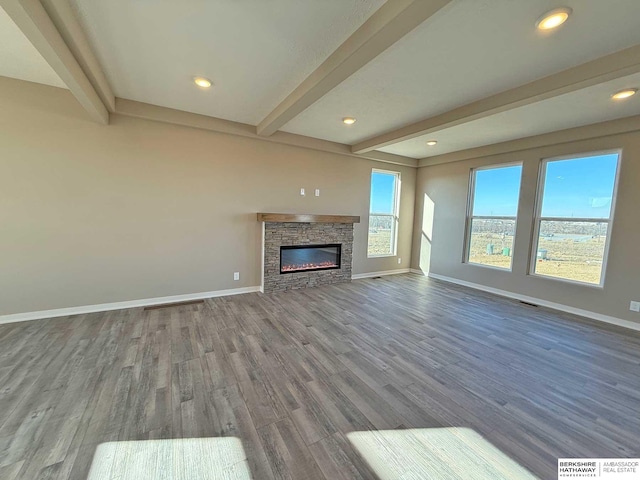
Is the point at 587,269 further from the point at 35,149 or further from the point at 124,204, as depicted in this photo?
the point at 35,149

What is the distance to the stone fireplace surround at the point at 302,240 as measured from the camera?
14.4 feet

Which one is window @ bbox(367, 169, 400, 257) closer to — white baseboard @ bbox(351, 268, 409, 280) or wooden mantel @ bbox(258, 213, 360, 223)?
white baseboard @ bbox(351, 268, 409, 280)

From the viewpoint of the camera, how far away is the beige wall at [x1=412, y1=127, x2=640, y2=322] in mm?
3383

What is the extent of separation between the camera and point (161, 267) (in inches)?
146

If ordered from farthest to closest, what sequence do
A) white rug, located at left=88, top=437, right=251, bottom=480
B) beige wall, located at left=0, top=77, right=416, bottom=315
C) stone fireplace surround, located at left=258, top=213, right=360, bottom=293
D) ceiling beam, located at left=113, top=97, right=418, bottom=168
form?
1. stone fireplace surround, located at left=258, top=213, right=360, bottom=293
2. ceiling beam, located at left=113, top=97, right=418, bottom=168
3. beige wall, located at left=0, top=77, right=416, bottom=315
4. white rug, located at left=88, top=437, right=251, bottom=480

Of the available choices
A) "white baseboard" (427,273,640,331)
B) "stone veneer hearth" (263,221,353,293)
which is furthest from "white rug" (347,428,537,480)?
"white baseboard" (427,273,640,331)

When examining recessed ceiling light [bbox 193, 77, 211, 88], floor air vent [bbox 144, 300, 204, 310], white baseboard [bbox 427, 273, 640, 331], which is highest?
recessed ceiling light [bbox 193, 77, 211, 88]

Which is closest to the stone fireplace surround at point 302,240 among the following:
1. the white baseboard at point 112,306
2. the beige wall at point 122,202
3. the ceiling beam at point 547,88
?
the beige wall at point 122,202

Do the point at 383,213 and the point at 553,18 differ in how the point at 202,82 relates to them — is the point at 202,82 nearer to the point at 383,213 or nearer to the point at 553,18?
the point at 553,18

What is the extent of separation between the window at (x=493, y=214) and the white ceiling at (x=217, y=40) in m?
4.18

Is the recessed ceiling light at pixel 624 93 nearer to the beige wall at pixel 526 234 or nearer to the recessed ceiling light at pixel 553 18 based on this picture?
the beige wall at pixel 526 234

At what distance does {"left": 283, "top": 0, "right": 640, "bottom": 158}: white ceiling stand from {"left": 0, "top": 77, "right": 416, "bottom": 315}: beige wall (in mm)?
1740

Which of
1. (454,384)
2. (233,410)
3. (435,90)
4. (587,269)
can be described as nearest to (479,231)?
(587,269)

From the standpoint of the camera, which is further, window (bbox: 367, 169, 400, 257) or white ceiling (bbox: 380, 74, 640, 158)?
window (bbox: 367, 169, 400, 257)
